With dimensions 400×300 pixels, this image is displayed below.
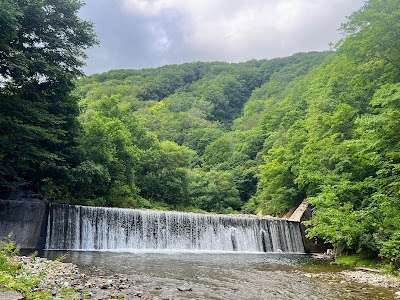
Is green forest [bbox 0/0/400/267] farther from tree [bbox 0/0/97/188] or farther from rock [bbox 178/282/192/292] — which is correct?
rock [bbox 178/282/192/292]

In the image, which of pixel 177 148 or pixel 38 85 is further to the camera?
pixel 177 148

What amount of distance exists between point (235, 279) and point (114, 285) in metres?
3.89

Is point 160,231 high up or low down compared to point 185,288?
up

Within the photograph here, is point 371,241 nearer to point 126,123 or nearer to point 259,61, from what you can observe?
point 126,123

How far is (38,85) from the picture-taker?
17.6 metres

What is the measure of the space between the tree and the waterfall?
2.87 m

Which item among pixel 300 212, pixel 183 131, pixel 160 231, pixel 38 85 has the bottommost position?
pixel 160 231

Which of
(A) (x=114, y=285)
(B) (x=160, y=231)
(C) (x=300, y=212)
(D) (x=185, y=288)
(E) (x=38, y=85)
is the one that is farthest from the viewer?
(C) (x=300, y=212)

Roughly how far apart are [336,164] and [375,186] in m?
3.00

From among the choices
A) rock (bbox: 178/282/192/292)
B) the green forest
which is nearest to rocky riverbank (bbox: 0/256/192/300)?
rock (bbox: 178/282/192/292)

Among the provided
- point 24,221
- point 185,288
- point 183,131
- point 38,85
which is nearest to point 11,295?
point 185,288

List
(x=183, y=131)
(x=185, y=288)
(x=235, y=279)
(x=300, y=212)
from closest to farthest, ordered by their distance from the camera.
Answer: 1. (x=185, y=288)
2. (x=235, y=279)
3. (x=300, y=212)
4. (x=183, y=131)

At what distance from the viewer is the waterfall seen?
16578 mm

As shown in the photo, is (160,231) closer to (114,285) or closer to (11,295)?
(114,285)
